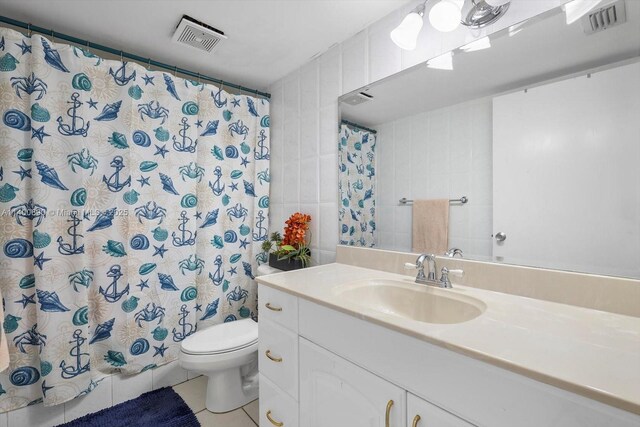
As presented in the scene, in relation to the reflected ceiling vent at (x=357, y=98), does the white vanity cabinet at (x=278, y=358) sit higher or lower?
lower

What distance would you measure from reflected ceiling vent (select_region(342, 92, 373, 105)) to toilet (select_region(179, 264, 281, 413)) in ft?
4.78

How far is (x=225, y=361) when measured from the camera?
1498mm

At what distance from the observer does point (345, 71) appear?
1603mm

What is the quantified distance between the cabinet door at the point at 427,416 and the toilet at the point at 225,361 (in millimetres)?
1095

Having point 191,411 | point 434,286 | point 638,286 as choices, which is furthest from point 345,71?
point 191,411

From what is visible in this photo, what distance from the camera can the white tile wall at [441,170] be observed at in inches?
44.0

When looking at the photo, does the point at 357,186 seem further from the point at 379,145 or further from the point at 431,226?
the point at 431,226

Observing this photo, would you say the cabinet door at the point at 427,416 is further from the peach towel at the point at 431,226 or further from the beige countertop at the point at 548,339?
the peach towel at the point at 431,226

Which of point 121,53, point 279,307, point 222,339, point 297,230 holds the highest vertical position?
point 121,53

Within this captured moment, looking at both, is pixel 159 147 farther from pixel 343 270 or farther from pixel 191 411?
pixel 191 411

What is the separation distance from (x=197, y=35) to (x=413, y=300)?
174 centimetres

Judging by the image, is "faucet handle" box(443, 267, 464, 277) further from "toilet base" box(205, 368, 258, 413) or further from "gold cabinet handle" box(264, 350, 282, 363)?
"toilet base" box(205, 368, 258, 413)

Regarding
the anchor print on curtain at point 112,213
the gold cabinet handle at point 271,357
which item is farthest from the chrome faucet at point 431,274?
the anchor print on curtain at point 112,213

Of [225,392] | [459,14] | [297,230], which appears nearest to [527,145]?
[459,14]
